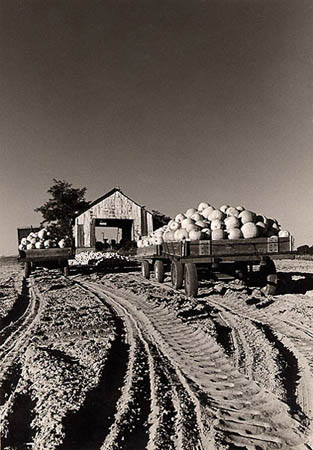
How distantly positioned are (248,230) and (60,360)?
5205mm

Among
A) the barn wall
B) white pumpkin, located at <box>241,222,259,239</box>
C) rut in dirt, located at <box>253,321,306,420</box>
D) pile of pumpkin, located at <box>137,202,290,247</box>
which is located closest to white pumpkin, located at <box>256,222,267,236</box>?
pile of pumpkin, located at <box>137,202,290,247</box>

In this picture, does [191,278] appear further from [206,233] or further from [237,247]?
[237,247]

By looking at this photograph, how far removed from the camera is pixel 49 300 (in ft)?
26.4

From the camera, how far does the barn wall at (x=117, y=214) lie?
25156 mm

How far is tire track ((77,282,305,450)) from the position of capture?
250 centimetres

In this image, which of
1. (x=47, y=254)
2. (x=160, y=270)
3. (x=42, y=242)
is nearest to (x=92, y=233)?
(x=42, y=242)

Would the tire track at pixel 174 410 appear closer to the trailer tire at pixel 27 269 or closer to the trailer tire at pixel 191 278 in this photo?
the trailer tire at pixel 191 278

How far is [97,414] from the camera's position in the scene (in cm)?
278

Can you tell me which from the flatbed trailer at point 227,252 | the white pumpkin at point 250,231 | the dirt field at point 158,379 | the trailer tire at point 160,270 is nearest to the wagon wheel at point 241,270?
the flatbed trailer at point 227,252

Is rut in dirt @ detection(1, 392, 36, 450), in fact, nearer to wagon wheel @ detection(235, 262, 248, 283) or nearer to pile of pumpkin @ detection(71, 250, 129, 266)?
wagon wheel @ detection(235, 262, 248, 283)

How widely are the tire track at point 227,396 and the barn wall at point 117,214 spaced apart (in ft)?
67.1

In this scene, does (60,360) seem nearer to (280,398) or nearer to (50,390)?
(50,390)

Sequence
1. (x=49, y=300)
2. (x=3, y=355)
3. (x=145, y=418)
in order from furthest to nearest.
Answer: (x=49, y=300) < (x=3, y=355) < (x=145, y=418)

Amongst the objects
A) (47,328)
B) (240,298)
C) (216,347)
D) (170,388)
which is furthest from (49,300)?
(170,388)
